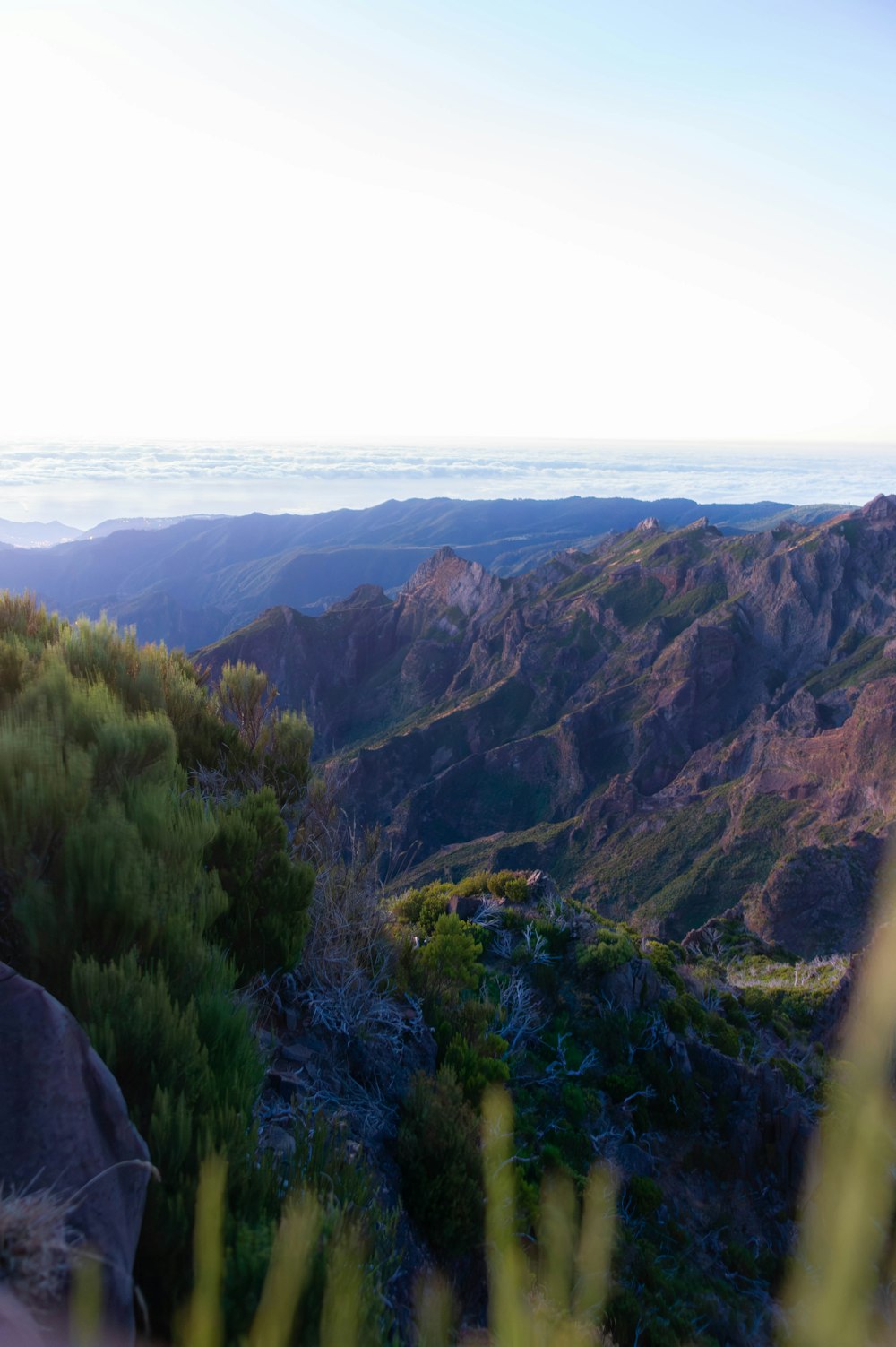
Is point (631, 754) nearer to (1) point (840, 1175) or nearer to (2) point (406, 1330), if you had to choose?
(1) point (840, 1175)

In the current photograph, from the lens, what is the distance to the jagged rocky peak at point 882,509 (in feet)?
302

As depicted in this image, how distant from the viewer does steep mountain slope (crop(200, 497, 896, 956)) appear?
60500mm

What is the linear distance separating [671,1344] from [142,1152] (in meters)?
5.08

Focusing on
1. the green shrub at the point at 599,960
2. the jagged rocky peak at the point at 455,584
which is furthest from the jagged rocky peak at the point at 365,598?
the green shrub at the point at 599,960

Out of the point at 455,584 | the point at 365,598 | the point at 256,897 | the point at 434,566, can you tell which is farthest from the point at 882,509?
the point at 256,897

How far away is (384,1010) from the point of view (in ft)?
18.3

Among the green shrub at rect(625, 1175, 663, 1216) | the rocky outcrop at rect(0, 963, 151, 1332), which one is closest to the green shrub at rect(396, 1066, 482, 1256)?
the rocky outcrop at rect(0, 963, 151, 1332)

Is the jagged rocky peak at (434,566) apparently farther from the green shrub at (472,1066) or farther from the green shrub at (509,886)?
the green shrub at (472,1066)

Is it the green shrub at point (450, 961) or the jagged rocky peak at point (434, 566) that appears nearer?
the green shrub at point (450, 961)

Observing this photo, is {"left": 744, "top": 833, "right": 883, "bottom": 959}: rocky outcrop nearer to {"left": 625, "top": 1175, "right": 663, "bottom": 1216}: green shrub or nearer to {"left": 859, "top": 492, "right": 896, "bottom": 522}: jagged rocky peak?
{"left": 625, "top": 1175, "right": 663, "bottom": 1216}: green shrub

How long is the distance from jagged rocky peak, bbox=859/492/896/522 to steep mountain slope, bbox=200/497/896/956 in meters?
0.24

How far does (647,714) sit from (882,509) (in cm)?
4213

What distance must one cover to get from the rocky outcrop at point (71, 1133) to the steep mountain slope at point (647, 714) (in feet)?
160

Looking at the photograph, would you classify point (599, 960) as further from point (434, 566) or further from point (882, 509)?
point (434, 566)
